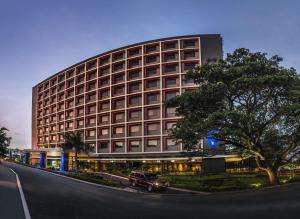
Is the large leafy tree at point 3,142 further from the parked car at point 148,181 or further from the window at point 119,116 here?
the window at point 119,116

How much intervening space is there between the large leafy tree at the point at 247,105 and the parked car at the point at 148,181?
4.87m

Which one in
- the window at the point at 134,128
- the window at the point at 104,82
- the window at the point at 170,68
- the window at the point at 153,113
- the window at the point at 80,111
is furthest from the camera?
the window at the point at 80,111

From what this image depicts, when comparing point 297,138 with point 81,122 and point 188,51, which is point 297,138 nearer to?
point 188,51

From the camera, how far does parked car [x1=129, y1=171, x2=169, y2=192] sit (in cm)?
3061

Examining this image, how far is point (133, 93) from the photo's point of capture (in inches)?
2793

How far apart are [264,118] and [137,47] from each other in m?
48.6

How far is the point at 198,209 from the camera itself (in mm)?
16625

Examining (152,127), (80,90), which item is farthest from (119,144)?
(80,90)

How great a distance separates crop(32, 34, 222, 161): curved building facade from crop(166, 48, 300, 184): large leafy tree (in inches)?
1331

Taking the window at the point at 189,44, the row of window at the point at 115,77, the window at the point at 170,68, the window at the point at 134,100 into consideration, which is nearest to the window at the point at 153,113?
the window at the point at 134,100

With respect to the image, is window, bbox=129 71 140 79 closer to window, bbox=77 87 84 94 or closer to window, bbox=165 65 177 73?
window, bbox=165 65 177 73

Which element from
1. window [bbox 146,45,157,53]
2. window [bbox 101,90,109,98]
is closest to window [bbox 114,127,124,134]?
window [bbox 101,90,109,98]

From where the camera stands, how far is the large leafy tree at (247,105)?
26.0 metres

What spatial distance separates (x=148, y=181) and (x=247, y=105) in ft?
39.6
